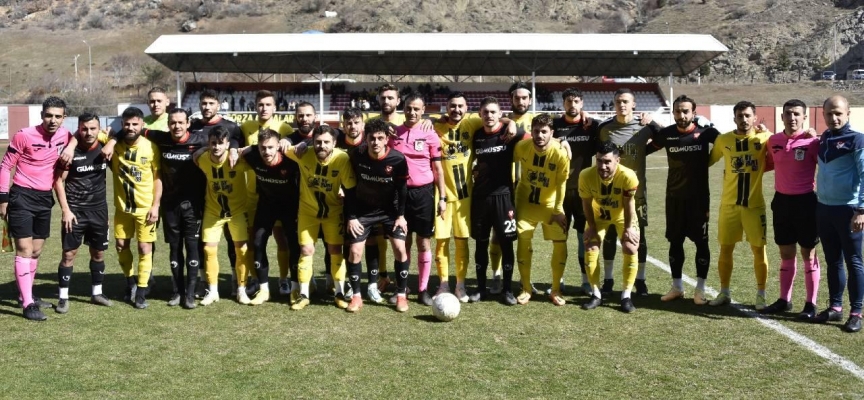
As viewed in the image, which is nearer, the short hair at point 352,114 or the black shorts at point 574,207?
the short hair at point 352,114

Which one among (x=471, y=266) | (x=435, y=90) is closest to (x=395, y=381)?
(x=471, y=266)

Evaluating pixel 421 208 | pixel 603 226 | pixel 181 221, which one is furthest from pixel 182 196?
pixel 603 226

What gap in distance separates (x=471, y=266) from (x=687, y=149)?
3156mm

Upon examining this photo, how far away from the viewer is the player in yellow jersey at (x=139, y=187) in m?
6.89

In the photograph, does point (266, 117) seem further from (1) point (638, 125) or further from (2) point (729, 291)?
(2) point (729, 291)

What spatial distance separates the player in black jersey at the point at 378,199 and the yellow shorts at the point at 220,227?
1.00 meters

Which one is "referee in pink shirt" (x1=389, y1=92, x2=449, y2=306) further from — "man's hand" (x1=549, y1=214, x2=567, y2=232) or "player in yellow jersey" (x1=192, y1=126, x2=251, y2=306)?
"player in yellow jersey" (x1=192, y1=126, x2=251, y2=306)

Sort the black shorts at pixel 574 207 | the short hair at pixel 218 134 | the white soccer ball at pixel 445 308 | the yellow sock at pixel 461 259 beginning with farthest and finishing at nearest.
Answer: the black shorts at pixel 574 207, the yellow sock at pixel 461 259, the short hair at pixel 218 134, the white soccer ball at pixel 445 308

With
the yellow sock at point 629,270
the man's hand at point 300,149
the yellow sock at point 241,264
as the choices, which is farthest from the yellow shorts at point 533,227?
the yellow sock at point 241,264

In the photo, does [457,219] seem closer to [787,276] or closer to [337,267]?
[337,267]

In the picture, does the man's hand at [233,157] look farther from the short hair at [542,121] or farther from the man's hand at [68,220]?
the short hair at [542,121]

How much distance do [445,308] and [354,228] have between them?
114cm

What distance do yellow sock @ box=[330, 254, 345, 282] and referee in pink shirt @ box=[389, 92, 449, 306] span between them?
0.75 meters

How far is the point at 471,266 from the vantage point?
907 centimetres
